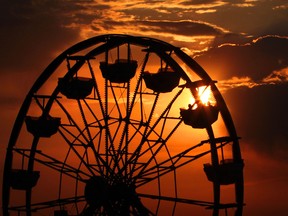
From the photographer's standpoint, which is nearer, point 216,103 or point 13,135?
point 216,103

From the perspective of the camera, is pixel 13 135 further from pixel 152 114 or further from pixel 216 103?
pixel 216 103

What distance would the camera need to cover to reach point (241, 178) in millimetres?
40281

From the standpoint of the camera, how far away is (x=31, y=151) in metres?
41.9

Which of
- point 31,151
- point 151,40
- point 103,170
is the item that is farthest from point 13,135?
point 151,40

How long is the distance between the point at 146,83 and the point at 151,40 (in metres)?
2.18

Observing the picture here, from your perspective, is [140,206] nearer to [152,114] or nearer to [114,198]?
[114,198]

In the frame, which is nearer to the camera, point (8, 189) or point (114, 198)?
point (114, 198)

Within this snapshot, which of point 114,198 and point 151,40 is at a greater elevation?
point 151,40

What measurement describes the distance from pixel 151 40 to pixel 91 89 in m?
3.74

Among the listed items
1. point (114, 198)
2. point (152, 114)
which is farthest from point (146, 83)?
point (114, 198)

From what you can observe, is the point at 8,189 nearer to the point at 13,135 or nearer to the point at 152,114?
the point at 13,135

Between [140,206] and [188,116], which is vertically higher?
[188,116]

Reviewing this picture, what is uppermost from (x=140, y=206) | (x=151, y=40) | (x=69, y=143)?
(x=151, y=40)

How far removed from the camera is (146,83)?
41.4 m
